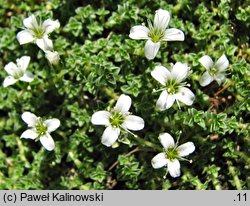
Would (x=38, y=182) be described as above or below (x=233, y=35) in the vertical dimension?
below

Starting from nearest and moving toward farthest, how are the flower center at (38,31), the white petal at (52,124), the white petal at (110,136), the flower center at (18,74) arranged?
1. the white petal at (110,136)
2. the white petal at (52,124)
3. the flower center at (38,31)
4. the flower center at (18,74)

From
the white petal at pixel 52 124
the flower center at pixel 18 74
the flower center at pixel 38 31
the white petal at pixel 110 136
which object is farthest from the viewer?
the flower center at pixel 18 74

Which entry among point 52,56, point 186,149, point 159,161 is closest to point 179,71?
point 186,149

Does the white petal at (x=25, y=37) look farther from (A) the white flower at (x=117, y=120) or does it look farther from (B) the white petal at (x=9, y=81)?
(A) the white flower at (x=117, y=120)

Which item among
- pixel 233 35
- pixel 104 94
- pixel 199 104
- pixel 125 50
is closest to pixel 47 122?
pixel 104 94

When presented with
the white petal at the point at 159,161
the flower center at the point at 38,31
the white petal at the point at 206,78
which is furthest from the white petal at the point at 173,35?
the flower center at the point at 38,31

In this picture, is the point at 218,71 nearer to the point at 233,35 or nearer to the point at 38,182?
the point at 233,35

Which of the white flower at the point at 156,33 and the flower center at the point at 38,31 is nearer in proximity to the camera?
the white flower at the point at 156,33
